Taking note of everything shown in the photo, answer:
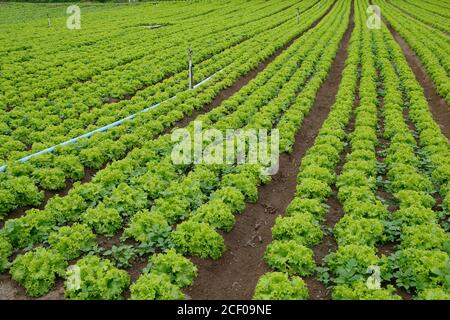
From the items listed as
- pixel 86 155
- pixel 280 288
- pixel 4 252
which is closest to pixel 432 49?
pixel 86 155

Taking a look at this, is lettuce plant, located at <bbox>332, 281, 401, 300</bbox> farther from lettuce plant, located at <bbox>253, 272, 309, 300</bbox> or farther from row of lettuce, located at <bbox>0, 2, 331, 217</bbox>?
row of lettuce, located at <bbox>0, 2, 331, 217</bbox>

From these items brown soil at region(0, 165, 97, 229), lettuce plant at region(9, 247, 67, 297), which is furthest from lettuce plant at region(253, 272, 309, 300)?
brown soil at region(0, 165, 97, 229)

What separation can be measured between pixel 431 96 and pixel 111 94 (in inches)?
688

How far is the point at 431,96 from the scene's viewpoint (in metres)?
21.8

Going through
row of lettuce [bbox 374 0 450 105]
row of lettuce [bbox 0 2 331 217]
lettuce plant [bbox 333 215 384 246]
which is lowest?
lettuce plant [bbox 333 215 384 246]

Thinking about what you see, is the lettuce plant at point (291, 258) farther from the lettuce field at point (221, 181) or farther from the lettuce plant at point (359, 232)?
the lettuce plant at point (359, 232)

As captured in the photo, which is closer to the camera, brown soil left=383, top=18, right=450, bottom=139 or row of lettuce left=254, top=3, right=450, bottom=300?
row of lettuce left=254, top=3, right=450, bottom=300

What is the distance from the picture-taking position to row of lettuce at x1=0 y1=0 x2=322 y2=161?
15.2m

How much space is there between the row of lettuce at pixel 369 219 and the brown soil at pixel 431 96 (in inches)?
61.5

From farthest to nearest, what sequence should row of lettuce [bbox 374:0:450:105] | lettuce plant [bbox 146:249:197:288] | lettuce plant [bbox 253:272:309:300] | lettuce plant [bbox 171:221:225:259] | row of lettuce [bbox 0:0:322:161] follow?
row of lettuce [bbox 374:0:450:105]
row of lettuce [bbox 0:0:322:161]
lettuce plant [bbox 171:221:225:259]
lettuce plant [bbox 146:249:197:288]
lettuce plant [bbox 253:272:309:300]

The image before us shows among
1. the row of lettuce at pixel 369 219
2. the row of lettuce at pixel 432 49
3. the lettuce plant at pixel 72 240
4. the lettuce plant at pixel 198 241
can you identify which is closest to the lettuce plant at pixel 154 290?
the lettuce plant at pixel 198 241

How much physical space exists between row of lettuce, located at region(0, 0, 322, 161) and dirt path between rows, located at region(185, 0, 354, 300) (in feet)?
25.5

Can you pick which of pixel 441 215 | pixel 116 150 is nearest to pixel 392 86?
pixel 441 215

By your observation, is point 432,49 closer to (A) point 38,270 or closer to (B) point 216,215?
(B) point 216,215
